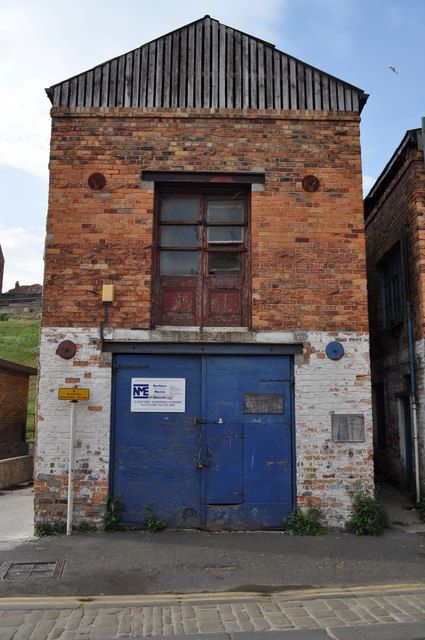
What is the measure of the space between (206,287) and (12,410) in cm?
1240

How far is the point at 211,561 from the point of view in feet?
22.4

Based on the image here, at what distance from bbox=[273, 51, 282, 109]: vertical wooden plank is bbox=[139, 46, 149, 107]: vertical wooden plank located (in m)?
2.21

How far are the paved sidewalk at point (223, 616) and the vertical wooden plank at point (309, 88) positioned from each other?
293 inches

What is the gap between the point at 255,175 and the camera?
9.12m

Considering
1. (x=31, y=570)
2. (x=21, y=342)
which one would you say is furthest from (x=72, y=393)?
(x=21, y=342)

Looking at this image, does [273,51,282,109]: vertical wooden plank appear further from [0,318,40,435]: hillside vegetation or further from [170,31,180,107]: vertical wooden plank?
[0,318,40,435]: hillside vegetation

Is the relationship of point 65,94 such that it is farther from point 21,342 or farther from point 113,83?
point 21,342

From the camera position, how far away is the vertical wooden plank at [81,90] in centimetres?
923

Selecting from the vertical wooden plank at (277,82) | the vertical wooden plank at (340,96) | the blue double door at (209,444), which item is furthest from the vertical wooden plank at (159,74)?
the blue double door at (209,444)

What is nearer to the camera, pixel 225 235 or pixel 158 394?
pixel 158 394

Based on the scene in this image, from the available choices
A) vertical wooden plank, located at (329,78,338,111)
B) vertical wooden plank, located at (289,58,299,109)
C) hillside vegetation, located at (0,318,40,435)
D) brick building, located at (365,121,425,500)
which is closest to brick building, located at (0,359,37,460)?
hillside vegetation, located at (0,318,40,435)

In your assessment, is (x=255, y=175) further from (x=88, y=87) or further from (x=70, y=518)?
(x=70, y=518)

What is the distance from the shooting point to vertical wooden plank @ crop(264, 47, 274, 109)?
9.31 metres

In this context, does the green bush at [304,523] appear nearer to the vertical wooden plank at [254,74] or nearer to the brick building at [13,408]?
the vertical wooden plank at [254,74]
